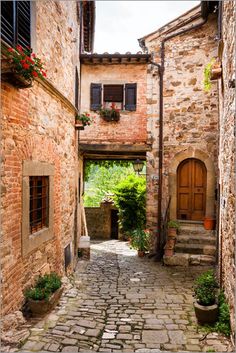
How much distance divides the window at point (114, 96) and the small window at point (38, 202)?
19.2ft

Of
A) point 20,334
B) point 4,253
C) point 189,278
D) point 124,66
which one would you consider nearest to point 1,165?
point 4,253

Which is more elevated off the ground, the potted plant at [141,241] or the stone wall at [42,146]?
the stone wall at [42,146]

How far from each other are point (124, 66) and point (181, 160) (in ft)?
13.1

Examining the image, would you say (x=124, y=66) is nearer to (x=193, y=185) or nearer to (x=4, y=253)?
(x=193, y=185)

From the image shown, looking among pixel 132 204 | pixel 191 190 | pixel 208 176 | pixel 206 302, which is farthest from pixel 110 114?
pixel 206 302

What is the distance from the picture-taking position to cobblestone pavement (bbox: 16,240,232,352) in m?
4.21

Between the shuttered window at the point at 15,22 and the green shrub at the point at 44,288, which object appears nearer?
the shuttered window at the point at 15,22

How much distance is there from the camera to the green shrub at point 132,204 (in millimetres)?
13266

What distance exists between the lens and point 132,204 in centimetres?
1331

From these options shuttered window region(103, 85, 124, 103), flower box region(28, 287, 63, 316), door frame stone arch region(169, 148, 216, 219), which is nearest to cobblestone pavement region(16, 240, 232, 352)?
flower box region(28, 287, 63, 316)

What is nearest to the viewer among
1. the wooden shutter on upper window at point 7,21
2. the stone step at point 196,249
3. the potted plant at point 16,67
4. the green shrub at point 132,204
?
the potted plant at point 16,67

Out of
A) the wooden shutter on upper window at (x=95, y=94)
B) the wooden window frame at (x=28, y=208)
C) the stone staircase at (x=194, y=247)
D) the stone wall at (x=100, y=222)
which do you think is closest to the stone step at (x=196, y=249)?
the stone staircase at (x=194, y=247)

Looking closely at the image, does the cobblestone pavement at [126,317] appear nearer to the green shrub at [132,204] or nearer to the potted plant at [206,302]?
the potted plant at [206,302]

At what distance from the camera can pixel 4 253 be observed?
4000 millimetres
